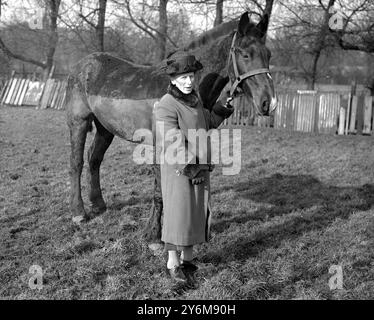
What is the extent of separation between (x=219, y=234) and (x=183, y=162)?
6.25 ft

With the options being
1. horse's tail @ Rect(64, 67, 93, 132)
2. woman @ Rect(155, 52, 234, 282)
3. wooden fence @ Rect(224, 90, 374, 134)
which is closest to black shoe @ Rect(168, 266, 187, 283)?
woman @ Rect(155, 52, 234, 282)

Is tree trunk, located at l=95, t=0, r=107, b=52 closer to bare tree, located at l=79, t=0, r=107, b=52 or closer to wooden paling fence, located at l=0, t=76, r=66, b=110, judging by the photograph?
bare tree, located at l=79, t=0, r=107, b=52

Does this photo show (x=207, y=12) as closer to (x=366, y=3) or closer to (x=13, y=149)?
(x=366, y=3)

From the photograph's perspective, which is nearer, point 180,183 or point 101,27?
point 180,183

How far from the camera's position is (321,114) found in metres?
15.3

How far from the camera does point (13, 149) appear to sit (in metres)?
10.4

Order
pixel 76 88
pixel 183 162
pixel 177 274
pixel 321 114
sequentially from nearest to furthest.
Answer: pixel 183 162 < pixel 177 274 < pixel 76 88 < pixel 321 114

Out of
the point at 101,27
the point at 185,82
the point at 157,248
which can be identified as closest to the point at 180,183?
the point at 185,82

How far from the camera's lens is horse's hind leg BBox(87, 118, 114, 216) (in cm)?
605

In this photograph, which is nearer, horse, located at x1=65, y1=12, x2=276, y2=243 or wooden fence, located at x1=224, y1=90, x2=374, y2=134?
horse, located at x1=65, y1=12, x2=276, y2=243

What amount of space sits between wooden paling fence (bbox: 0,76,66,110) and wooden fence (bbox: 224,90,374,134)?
32.1ft

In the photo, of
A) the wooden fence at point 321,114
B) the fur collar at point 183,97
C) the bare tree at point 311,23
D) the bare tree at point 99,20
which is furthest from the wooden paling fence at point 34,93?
the fur collar at point 183,97

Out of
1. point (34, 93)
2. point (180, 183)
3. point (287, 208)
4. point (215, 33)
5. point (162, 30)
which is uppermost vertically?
point (162, 30)

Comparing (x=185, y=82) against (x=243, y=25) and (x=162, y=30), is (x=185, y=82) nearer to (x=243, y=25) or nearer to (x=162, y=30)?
(x=243, y=25)
